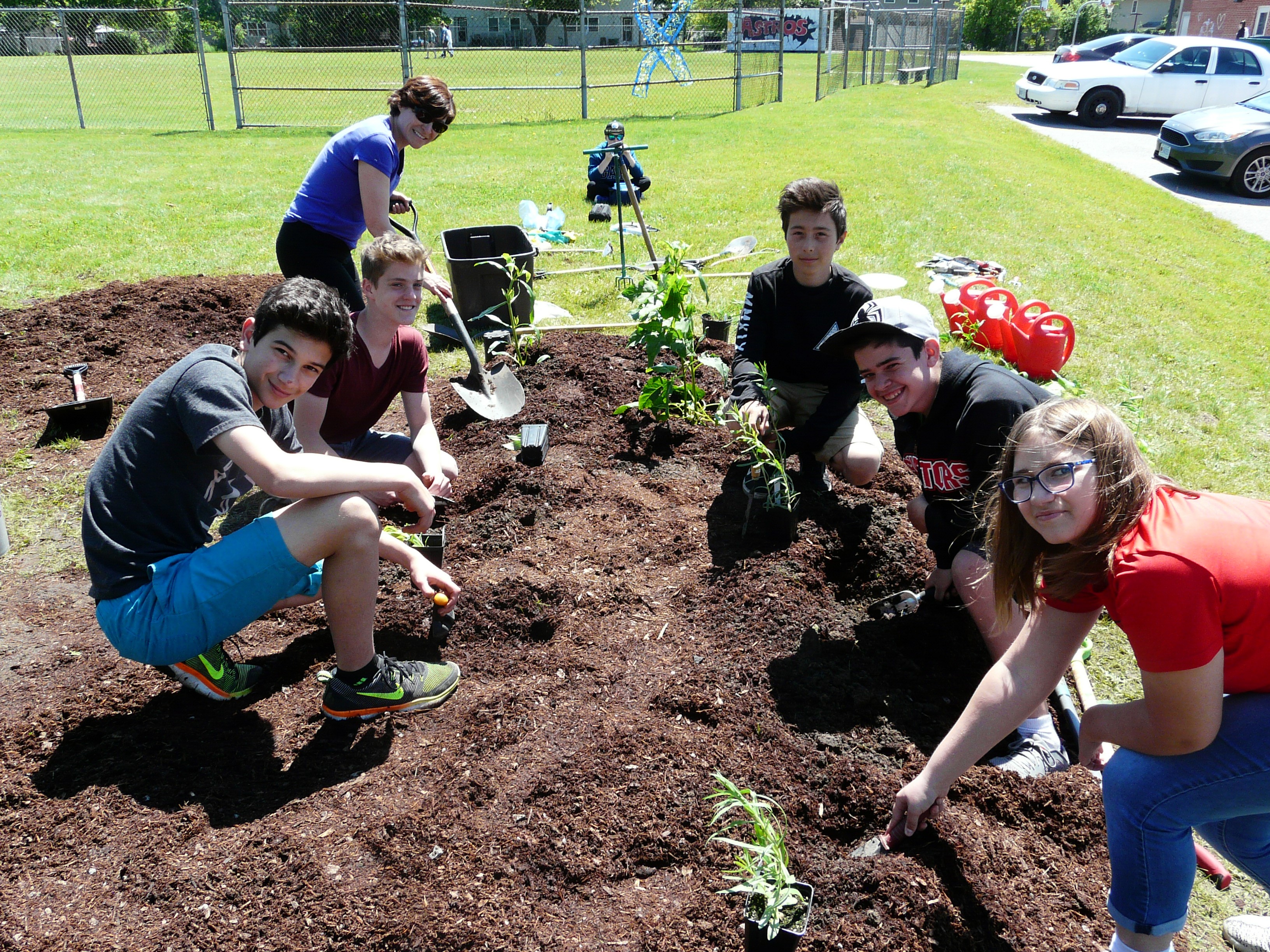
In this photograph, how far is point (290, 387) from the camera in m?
2.52

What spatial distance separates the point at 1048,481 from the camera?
1.73 m

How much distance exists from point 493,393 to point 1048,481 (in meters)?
3.45

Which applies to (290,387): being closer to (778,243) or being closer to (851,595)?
(851,595)

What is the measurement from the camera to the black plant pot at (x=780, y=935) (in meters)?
1.90

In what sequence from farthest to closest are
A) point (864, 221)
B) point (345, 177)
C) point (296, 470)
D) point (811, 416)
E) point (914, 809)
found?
point (864, 221) → point (345, 177) → point (811, 416) → point (296, 470) → point (914, 809)

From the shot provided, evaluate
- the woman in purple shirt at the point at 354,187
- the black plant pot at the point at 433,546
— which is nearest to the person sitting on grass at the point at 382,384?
the black plant pot at the point at 433,546

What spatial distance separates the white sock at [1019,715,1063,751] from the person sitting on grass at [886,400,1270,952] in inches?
21.6

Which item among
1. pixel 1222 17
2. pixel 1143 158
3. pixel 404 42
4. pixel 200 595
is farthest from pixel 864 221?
pixel 1222 17

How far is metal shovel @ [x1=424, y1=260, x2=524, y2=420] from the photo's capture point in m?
4.61

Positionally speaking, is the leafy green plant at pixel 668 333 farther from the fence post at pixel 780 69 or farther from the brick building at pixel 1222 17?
the brick building at pixel 1222 17

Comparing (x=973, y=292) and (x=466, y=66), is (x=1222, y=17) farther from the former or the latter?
(x=973, y=292)

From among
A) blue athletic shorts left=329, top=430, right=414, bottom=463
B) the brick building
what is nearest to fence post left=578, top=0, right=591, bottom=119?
blue athletic shorts left=329, top=430, right=414, bottom=463

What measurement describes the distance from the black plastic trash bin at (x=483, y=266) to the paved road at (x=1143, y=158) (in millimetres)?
7883

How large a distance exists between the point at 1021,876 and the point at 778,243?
665 cm
